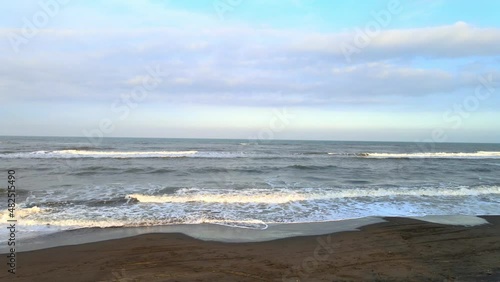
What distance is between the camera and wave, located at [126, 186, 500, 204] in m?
12.1

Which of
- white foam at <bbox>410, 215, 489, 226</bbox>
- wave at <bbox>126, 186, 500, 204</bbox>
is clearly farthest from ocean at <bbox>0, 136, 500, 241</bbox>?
white foam at <bbox>410, 215, 489, 226</bbox>

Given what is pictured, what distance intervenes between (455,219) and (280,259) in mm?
6789

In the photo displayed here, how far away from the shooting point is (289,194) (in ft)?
43.0

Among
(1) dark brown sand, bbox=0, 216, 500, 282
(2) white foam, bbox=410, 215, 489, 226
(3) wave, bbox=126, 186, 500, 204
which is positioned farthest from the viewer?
(3) wave, bbox=126, 186, 500, 204

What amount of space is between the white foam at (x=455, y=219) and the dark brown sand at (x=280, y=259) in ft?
4.21

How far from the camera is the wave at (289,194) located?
1205 cm

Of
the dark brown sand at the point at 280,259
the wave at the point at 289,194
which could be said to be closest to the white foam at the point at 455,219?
the dark brown sand at the point at 280,259

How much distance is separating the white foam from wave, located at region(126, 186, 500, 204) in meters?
3.48

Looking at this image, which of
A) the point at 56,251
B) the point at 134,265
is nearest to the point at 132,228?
the point at 56,251

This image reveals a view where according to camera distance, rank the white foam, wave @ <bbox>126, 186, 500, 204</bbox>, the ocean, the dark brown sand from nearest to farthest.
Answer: the dark brown sand < the white foam < the ocean < wave @ <bbox>126, 186, 500, 204</bbox>

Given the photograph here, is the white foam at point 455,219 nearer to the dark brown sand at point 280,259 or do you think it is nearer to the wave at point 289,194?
the dark brown sand at point 280,259

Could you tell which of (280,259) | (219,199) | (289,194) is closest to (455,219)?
(289,194)

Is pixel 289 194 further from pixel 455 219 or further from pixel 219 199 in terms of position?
pixel 455 219

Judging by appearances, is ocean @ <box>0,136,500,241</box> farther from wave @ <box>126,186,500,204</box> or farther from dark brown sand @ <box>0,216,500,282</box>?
dark brown sand @ <box>0,216,500,282</box>
